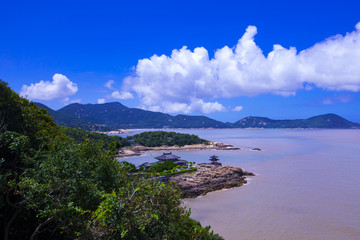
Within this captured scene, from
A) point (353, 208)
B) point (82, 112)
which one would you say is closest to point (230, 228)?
point (353, 208)

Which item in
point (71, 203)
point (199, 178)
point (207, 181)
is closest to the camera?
point (71, 203)

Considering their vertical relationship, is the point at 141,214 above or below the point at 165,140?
above

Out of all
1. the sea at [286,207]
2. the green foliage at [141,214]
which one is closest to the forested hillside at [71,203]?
the green foliage at [141,214]

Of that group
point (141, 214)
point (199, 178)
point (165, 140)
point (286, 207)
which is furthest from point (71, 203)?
point (165, 140)

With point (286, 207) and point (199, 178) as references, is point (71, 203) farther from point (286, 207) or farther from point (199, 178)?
point (199, 178)

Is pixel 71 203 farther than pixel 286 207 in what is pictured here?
No

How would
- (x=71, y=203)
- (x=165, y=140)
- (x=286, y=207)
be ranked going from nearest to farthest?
(x=71, y=203)
(x=286, y=207)
(x=165, y=140)

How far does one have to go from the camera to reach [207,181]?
75.9 feet

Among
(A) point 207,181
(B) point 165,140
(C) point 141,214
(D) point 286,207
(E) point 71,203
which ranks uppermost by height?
(E) point 71,203

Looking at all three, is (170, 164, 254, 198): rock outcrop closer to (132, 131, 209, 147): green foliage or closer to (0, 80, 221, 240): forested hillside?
(0, 80, 221, 240): forested hillside

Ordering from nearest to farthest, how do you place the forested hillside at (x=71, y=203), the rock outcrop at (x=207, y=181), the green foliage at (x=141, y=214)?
the green foliage at (x=141, y=214) < the forested hillside at (x=71, y=203) < the rock outcrop at (x=207, y=181)

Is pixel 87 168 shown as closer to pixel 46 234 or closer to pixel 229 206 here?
pixel 46 234

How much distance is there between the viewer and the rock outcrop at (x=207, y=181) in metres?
21.3

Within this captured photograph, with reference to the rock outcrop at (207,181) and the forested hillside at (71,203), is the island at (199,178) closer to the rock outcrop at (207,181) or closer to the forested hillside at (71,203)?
the rock outcrop at (207,181)
